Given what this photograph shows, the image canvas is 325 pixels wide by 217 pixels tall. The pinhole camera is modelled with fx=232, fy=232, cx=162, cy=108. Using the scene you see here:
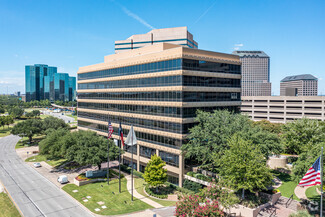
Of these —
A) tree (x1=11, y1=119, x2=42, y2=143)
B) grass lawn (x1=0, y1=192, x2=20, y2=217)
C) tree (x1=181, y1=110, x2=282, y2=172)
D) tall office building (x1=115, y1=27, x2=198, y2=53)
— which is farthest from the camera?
tree (x1=11, y1=119, x2=42, y2=143)

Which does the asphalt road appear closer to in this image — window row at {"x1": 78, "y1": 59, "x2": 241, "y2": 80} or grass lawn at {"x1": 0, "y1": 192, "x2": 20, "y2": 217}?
grass lawn at {"x1": 0, "y1": 192, "x2": 20, "y2": 217}

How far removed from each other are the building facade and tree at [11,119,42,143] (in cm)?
8382

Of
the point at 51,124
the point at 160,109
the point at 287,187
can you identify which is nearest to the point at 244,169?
the point at 287,187

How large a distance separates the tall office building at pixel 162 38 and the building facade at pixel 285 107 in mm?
45177

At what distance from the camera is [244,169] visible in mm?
31875

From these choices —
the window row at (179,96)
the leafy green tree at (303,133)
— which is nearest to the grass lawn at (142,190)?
the window row at (179,96)

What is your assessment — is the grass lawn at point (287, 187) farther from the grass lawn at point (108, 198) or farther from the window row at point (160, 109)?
the grass lawn at point (108, 198)

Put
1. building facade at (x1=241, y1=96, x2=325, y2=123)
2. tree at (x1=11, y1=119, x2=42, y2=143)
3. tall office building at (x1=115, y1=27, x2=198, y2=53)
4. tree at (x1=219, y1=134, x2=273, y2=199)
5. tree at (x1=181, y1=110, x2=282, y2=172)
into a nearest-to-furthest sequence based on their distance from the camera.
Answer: tree at (x1=219, y1=134, x2=273, y2=199)
tree at (x1=181, y1=110, x2=282, y2=172)
tall office building at (x1=115, y1=27, x2=198, y2=53)
tree at (x1=11, y1=119, x2=42, y2=143)
building facade at (x1=241, y1=96, x2=325, y2=123)

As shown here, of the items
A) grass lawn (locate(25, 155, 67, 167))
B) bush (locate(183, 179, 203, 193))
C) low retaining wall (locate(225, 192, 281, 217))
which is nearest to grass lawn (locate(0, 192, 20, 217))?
grass lawn (locate(25, 155, 67, 167))

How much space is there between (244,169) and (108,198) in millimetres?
22525

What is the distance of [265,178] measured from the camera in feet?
105

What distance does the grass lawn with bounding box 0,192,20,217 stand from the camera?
33312mm

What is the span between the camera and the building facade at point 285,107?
10769 centimetres

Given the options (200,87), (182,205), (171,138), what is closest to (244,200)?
(182,205)
